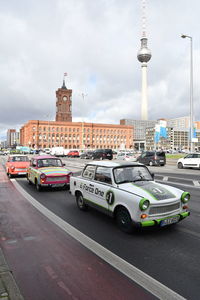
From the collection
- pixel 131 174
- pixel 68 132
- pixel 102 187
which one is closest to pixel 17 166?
pixel 102 187

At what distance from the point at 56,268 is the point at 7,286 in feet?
2.55

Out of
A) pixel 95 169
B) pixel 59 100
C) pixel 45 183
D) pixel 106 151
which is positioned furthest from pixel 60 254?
pixel 59 100

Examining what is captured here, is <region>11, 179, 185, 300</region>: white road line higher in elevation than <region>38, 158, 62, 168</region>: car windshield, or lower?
lower

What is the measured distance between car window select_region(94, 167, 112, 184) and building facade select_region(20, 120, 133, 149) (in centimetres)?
9668

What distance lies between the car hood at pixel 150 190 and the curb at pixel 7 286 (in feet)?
9.09

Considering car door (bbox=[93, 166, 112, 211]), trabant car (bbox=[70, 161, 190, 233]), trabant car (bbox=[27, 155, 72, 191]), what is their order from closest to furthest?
trabant car (bbox=[70, 161, 190, 233]), car door (bbox=[93, 166, 112, 211]), trabant car (bbox=[27, 155, 72, 191])

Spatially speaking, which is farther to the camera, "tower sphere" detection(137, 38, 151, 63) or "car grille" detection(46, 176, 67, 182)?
"tower sphere" detection(137, 38, 151, 63)

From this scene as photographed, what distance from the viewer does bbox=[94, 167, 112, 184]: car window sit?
216 inches

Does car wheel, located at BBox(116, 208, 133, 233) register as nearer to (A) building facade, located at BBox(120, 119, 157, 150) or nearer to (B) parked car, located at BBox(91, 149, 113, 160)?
(B) parked car, located at BBox(91, 149, 113, 160)

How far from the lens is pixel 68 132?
115312 mm

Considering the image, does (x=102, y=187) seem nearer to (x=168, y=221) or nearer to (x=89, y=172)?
(x=89, y=172)

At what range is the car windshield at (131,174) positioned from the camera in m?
5.37

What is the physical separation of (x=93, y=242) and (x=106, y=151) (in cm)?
3037

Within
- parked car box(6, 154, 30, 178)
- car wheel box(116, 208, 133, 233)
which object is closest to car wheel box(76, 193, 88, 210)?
car wheel box(116, 208, 133, 233)
